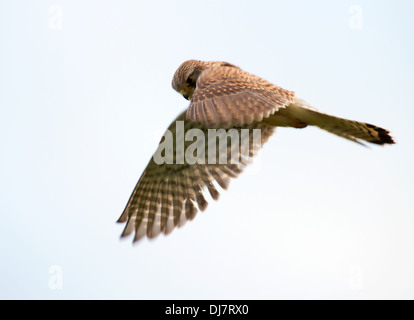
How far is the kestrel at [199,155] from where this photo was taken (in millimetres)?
6398

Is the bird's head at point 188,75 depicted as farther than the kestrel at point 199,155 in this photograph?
Yes

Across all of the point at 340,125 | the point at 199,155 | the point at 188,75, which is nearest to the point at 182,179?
the point at 199,155

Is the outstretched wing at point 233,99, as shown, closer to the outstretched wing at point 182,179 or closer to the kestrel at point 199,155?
the kestrel at point 199,155

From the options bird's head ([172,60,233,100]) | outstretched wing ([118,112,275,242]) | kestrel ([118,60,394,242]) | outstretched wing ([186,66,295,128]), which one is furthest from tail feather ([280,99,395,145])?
bird's head ([172,60,233,100])

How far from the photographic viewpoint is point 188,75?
7555mm

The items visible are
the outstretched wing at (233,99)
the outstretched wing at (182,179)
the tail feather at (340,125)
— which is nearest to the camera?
the outstretched wing at (233,99)

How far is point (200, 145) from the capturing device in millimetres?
7859

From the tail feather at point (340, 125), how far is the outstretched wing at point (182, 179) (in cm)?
92

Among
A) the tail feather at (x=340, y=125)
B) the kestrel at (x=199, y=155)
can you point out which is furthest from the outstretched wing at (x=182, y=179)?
the tail feather at (x=340, y=125)

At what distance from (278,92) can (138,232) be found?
2352mm

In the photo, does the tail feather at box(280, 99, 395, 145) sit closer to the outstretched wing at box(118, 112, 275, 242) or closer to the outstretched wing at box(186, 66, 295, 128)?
the outstretched wing at box(186, 66, 295, 128)

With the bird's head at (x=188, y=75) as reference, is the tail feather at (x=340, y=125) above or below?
below

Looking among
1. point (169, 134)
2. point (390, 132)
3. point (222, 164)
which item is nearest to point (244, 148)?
point (222, 164)

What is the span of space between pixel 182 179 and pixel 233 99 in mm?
2214
